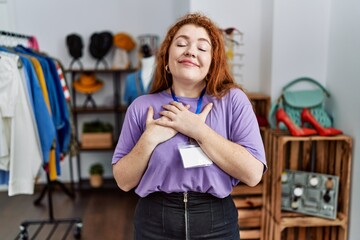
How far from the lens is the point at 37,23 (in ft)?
12.5

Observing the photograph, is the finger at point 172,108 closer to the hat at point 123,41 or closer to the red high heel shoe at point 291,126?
the red high heel shoe at point 291,126

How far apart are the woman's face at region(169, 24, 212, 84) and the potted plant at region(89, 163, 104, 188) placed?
10.1 feet

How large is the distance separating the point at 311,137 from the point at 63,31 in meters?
3.01

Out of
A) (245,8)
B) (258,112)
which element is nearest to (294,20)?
(245,8)

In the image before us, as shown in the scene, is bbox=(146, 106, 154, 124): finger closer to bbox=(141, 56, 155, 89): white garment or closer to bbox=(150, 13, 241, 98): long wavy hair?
bbox=(150, 13, 241, 98): long wavy hair

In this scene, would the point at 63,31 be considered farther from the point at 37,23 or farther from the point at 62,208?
the point at 62,208

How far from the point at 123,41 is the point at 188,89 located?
2.81 metres

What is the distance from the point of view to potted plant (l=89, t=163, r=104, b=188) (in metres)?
3.93

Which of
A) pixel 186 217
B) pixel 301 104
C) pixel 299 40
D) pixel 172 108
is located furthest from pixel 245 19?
pixel 186 217

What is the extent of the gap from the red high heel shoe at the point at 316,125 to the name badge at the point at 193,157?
4.41 ft

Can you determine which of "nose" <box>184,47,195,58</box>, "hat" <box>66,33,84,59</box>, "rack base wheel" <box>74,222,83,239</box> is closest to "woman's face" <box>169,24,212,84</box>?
"nose" <box>184,47,195,58</box>

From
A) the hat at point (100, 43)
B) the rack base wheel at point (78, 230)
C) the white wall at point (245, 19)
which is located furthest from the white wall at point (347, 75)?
the hat at point (100, 43)

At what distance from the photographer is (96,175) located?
393cm

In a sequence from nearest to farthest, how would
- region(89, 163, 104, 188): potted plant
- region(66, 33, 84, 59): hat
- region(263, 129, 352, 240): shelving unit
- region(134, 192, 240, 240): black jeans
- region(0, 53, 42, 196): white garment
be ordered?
region(134, 192, 240, 240): black jeans → region(0, 53, 42, 196): white garment → region(263, 129, 352, 240): shelving unit → region(66, 33, 84, 59): hat → region(89, 163, 104, 188): potted plant
